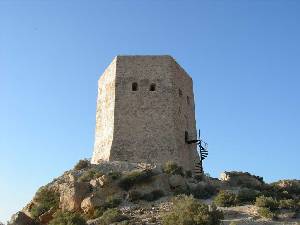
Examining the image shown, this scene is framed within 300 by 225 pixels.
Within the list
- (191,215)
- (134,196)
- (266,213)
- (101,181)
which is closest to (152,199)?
(134,196)

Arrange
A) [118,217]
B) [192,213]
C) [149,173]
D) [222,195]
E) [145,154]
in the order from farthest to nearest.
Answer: [145,154], [149,173], [222,195], [118,217], [192,213]

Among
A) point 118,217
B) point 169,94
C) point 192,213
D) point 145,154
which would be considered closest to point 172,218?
point 192,213

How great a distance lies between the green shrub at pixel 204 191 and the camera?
19.9 meters

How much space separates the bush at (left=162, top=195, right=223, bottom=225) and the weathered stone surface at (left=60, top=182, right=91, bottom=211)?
4474 millimetres

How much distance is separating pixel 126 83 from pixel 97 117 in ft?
8.93

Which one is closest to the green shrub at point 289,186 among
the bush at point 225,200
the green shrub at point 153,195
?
the bush at point 225,200

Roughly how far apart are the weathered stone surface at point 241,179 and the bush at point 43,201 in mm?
8511

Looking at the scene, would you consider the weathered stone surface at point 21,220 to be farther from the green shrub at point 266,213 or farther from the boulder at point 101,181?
the green shrub at point 266,213

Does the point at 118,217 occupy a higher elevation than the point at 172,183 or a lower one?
lower

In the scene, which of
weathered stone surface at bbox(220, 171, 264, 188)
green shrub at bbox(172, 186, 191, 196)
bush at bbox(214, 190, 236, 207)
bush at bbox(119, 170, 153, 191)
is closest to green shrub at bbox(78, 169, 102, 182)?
bush at bbox(119, 170, 153, 191)

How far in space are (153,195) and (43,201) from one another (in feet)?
16.2

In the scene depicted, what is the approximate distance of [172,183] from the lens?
20391 mm

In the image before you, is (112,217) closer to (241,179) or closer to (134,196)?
(134,196)

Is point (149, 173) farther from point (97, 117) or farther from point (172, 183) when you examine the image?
point (97, 117)
